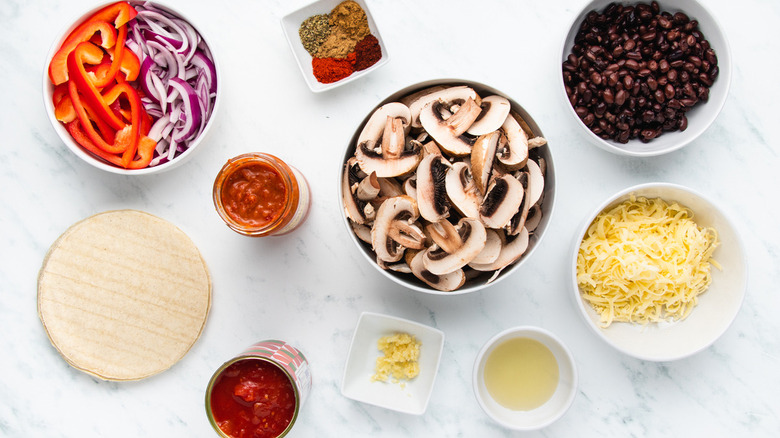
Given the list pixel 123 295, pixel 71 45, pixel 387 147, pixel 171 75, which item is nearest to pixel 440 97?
pixel 387 147

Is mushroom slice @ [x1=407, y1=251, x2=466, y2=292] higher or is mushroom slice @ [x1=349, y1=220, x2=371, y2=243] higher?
mushroom slice @ [x1=349, y1=220, x2=371, y2=243]

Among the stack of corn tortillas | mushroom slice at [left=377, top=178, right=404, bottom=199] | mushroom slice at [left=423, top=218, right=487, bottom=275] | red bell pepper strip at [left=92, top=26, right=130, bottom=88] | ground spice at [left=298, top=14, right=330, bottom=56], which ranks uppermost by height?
red bell pepper strip at [left=92, top=26, right=130, bottom=88]

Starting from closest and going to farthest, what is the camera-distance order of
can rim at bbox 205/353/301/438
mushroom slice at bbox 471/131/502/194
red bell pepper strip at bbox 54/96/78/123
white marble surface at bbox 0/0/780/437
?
mushroom slice at bbox 471/131/502/194 < can rim at bbox 205/353/301/438 < red bell pepper strip at bbox 54/96/78/123 < white marble surface at bbox 0/0/780/437

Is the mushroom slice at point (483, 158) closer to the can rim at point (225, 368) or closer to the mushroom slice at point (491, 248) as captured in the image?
the mushroom slice at point (491, 248)

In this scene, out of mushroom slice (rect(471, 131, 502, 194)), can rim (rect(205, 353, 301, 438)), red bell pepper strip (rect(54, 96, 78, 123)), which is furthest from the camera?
red bell pepper strip (rect(54, 96, 78, 123))

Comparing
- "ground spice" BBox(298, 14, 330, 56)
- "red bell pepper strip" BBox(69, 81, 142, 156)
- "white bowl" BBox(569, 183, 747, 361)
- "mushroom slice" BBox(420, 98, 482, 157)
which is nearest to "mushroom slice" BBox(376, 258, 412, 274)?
"mushroom slice" BBox(420, 98, 482, 157)

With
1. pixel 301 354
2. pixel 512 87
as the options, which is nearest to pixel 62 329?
pixel 301 354

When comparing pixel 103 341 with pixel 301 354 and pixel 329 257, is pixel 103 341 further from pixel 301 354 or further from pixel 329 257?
pixel 329 257

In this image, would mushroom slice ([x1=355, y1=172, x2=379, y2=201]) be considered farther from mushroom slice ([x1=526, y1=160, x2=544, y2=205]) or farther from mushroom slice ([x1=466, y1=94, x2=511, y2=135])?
mushroom slice ([x1=526, y1=160, x2=544, y2=205])
